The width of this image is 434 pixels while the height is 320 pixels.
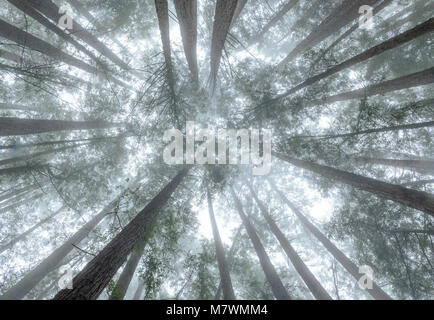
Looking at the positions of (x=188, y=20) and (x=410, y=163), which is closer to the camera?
(x=188, y=20)

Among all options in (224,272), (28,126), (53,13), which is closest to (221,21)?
(53,13)

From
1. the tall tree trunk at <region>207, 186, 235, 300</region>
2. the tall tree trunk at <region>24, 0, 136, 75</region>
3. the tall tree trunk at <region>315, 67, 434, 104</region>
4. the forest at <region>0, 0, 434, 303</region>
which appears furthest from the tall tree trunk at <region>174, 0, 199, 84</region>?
the tall tree trunk at <region>207, 186, 235, 300</region>

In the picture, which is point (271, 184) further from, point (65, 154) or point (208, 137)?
point (65, 154)

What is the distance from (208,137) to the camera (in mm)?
10477

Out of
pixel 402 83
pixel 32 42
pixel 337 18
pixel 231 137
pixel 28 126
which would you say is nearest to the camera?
pixel 402 83

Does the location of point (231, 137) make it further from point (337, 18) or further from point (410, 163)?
point (410, 163)

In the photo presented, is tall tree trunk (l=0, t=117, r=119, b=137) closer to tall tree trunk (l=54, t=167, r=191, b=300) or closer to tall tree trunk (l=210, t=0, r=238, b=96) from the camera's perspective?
tall tree trunk (l=54, t=167, r=191, b=300)

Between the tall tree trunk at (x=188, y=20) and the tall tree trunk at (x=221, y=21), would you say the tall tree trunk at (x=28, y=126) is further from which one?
the tall tree trunk at (x=221, y=21)

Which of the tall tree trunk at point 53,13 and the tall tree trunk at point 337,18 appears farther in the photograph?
the tall tree trunk at point 337,18

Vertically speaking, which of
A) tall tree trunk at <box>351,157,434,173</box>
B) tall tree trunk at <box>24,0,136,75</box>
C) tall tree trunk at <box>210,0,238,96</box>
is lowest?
tall tree trunk at <box>351,157,434,173</box>

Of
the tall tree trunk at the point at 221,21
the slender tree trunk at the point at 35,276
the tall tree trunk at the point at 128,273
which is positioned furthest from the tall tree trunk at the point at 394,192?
the slender tree trunk at the point at 35,276

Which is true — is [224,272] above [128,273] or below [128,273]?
below
